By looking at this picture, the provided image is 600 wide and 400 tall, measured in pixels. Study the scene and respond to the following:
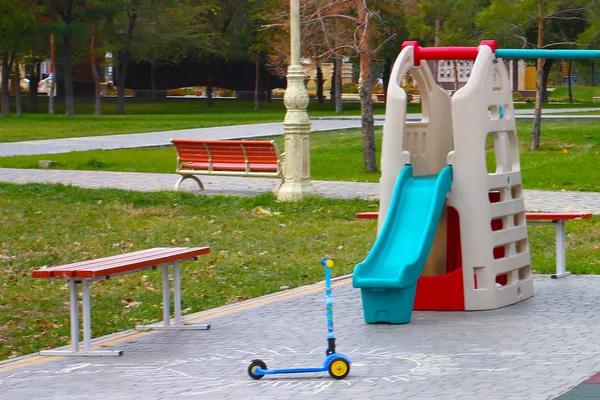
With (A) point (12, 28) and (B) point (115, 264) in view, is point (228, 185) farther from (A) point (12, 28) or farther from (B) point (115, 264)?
(A) point (12, 28)

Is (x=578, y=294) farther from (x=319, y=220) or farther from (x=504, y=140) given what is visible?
(x=319, y=220)

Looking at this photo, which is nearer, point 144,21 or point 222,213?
point 222,213

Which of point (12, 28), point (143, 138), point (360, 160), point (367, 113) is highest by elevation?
point (12, 28)

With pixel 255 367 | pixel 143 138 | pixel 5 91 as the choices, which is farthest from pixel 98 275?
pixel 5 91

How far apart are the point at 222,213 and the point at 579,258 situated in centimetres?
526

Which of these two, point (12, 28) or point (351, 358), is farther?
point (12, 28)

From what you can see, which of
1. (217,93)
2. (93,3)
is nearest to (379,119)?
(93,3)

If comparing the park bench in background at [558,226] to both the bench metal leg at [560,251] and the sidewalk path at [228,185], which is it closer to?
the bench metal leg at [560,251]

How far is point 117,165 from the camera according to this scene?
22922mm

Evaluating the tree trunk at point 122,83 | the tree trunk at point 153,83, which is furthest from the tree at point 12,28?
the tree trunk at point 153,83

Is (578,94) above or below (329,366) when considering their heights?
above

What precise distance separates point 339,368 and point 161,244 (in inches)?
234

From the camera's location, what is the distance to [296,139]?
16234 millimetres

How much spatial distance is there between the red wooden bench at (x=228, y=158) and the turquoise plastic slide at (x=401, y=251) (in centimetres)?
827
